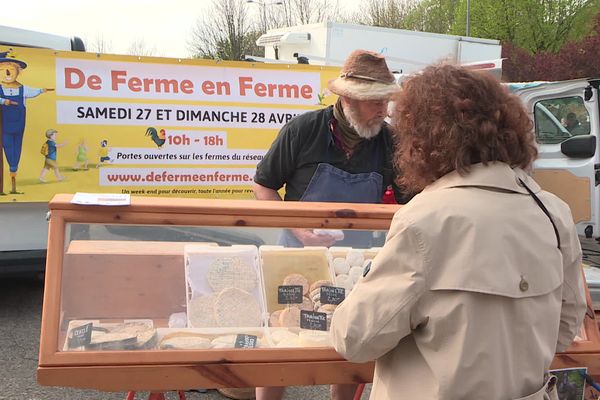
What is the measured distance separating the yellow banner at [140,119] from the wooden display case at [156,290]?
115 inches

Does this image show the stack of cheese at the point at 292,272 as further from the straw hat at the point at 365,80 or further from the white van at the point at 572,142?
the white van at the point at 572,142

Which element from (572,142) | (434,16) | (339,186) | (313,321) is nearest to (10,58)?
(339,186)

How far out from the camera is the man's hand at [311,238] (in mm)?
2125

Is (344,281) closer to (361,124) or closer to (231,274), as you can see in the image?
(231,274)

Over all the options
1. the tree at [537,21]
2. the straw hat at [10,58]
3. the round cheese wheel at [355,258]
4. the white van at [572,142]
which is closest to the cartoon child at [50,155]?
the straw hat at [10,58]

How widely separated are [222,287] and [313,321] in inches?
13.4

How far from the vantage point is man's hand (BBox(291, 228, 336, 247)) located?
2.12 m

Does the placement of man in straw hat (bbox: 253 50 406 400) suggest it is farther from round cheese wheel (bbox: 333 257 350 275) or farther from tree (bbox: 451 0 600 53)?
tree (bbox: 451 0 600 53)

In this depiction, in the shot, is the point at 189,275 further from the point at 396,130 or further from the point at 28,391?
the point at 28,391

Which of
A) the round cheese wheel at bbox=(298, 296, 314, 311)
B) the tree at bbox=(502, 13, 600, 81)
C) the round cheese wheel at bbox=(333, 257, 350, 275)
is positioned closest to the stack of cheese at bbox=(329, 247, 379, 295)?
the round cheese wheel at bbox=(333, 257, 350, 275)

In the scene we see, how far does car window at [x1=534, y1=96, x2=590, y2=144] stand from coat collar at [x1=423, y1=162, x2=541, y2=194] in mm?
5216

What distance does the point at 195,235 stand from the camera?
2.08 metres

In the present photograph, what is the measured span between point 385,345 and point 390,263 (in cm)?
19

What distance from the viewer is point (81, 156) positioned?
475 centimetres
